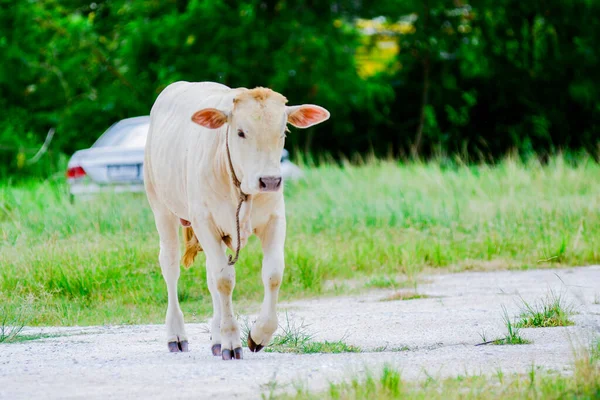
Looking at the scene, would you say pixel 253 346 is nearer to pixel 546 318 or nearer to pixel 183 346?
pixel 183 346

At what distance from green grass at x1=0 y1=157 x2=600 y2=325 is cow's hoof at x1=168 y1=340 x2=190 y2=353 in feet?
6.23

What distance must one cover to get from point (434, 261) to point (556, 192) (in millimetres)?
4269

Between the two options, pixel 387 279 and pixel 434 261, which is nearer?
pixel 387 279

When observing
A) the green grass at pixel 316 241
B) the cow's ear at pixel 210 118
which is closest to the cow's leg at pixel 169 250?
the cow's ear at pixel 210 118

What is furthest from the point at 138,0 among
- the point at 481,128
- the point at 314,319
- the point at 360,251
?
the point at 314,319

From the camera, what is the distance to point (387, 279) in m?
11.3

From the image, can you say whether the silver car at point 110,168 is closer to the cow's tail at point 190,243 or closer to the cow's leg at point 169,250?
the cow's tail at point 190,243

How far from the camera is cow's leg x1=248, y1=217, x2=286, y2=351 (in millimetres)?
6852

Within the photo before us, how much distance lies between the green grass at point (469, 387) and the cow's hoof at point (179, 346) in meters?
2.08

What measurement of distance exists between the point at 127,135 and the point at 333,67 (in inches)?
471

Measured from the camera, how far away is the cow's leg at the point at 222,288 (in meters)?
6.94

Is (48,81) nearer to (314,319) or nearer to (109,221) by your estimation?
(109,221)

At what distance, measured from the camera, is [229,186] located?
7230mm

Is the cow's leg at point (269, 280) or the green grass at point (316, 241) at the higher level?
the cow's leg at point (269, 280)
